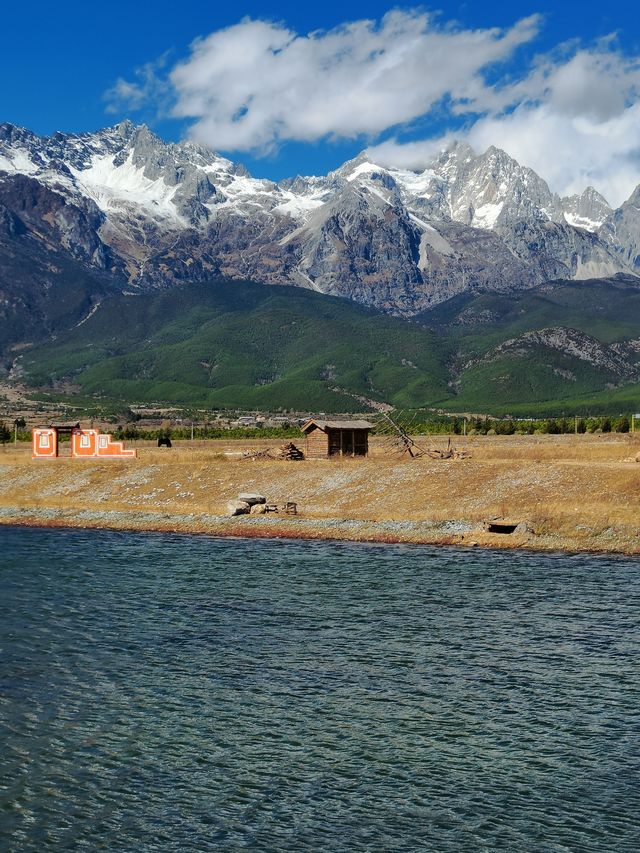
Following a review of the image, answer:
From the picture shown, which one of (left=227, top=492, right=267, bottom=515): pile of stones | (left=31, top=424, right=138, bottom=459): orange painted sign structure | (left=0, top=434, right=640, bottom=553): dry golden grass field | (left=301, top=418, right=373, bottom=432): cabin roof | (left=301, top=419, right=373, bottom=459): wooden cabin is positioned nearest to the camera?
(left=0, top=434, right=640, bottom=553): dry golden grass field

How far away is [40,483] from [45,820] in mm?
82716

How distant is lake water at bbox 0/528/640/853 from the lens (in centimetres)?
2348

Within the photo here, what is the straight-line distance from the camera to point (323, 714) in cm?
3064

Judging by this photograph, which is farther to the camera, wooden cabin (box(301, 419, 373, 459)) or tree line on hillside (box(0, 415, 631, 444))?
tree line on hillside (box(0, 415, 631, 444))

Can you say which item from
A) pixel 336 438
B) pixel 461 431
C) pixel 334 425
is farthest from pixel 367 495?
pixel 461 431

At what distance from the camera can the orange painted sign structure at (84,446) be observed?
115 meters

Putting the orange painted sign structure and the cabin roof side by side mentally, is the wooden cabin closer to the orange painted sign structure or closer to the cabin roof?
the cabin roof

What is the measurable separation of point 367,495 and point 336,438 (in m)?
26.3

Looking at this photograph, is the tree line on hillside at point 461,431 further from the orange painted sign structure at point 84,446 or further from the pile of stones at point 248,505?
the pile of stones at point 248,505

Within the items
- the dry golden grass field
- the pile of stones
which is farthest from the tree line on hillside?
the pile of stones

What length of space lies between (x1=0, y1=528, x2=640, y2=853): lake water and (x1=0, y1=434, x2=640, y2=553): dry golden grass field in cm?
1562

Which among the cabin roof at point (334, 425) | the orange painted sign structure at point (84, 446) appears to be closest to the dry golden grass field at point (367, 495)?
the cabin roof at point (334, 425)

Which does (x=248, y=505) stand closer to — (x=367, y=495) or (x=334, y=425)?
(x=367, y=495)

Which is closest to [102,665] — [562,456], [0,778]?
[0,778]
